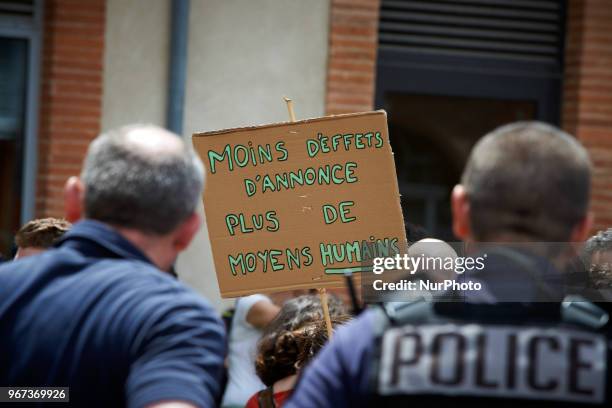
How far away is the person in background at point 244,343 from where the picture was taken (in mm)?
5676

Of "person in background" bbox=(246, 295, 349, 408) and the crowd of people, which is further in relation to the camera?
"person in background" bbox=(246, 295, 349, 408)

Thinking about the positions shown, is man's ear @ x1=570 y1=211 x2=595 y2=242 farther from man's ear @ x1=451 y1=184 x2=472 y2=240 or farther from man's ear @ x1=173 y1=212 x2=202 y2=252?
man's ear @ x1=173 y1=212 x2=202 y2=252

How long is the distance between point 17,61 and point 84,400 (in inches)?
201

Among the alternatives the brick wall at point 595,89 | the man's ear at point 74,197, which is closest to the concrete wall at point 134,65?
the brick wall at point 595,89

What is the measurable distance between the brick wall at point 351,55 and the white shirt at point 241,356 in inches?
65.8

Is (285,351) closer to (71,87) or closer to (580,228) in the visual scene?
(580,228)

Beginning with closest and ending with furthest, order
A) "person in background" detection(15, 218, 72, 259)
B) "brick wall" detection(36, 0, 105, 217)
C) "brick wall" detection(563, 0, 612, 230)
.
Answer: "person in background" detection(15, 218, 72, 259) → "brick wall" detection(36, 0, 105, 217) → "brick wall" detection(563, 0, 612, 230)

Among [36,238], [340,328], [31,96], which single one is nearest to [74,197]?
[340,328]

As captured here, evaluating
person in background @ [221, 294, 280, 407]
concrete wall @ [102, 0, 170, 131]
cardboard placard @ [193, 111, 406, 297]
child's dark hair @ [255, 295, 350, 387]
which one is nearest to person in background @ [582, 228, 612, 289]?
cardboard placard @ [193, 111, 406, 297]

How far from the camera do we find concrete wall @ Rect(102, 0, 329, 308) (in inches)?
269

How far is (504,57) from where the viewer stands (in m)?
7.59

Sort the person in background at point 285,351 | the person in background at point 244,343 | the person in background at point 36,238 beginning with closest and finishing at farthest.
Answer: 1. the person in background at point 285,351
2. the person in background at point 36,238
3. the person in background at point 244,343

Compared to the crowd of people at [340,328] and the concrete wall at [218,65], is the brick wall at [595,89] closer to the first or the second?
the concrete wall at [218,65]

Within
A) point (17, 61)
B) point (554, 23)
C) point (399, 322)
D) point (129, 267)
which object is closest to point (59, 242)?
point (129, 267)
